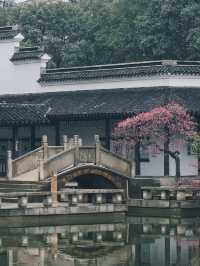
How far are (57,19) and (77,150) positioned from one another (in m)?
28.5

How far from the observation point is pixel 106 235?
38312mm

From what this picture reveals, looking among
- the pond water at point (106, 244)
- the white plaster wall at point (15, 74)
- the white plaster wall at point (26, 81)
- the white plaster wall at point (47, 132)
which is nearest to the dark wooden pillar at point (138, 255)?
the pond water at point (106, 244)

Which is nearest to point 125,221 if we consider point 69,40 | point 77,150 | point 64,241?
point 77,150

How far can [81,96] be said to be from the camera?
2151 inches

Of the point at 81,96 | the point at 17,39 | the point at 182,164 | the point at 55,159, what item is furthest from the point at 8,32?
the point at 55,159

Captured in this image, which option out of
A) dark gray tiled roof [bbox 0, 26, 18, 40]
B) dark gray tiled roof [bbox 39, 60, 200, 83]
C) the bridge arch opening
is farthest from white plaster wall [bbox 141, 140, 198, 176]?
dark gray tiled roof [bbox 0, 26, 18, 40]

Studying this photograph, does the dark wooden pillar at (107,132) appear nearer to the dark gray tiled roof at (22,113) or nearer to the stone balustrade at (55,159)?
the dark gray tiled roof at (22,113)

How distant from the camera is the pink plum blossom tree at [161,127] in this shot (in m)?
48.0

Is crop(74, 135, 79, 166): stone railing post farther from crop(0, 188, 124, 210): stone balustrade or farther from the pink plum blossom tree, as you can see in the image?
the pink plum blossom tree

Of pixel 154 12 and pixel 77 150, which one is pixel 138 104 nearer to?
pixel 77 150

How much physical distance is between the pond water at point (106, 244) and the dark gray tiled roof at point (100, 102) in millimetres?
8676

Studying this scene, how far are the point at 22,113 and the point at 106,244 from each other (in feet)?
62.4

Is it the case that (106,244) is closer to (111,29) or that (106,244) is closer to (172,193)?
(172,193)

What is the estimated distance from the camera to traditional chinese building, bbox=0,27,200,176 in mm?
51281
